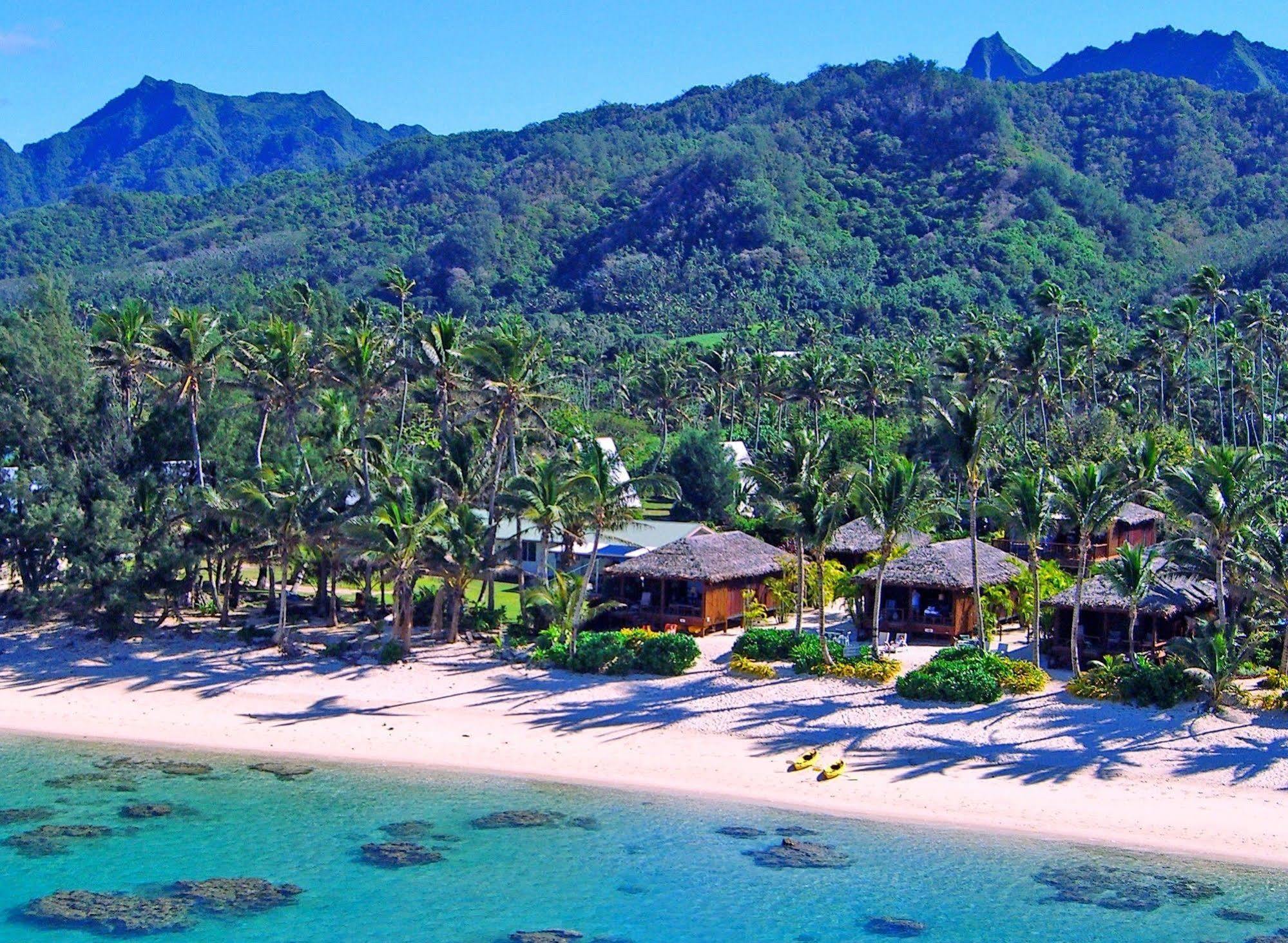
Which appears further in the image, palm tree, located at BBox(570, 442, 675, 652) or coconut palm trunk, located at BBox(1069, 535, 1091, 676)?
palm tree, located at BBox(570, 442, 675, 652)

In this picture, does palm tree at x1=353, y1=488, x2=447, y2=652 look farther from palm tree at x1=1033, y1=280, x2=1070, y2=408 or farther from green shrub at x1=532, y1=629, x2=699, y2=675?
palm tree at x1=1033, y1=280, x2=1070, y2=408

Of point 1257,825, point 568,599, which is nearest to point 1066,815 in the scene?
point 1257,825

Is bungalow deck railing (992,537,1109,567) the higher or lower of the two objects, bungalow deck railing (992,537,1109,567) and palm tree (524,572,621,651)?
the higher

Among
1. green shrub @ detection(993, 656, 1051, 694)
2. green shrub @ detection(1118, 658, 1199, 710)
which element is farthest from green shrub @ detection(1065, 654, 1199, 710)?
green shrub @ detection(993, 656, 1051, 694)

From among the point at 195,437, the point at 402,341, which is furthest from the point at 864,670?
the point at 402,341

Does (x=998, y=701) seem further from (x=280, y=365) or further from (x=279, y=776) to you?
(x=280, y=365)

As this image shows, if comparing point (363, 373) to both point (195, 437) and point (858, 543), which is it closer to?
point (195, 437)
